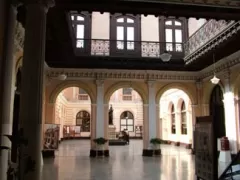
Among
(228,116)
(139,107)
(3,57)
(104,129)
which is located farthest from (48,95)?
(139,107)

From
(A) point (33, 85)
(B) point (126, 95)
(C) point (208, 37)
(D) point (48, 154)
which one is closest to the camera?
(A) point (33, 85)

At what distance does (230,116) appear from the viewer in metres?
12.3

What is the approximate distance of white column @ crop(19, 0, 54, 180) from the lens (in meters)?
4.57

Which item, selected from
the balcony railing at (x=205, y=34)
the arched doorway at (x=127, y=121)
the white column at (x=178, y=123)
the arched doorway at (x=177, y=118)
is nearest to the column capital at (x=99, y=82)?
the balcony railing at (x=205, y=34)

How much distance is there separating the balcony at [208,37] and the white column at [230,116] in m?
2.01

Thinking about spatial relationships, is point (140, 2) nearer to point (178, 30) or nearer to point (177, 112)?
point (178, 30)

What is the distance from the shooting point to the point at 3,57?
4.70m

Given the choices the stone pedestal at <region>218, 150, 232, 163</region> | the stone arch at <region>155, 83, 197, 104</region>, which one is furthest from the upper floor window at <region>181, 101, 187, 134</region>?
the stone pedestal at <region>218, 150, 232, 163</region>

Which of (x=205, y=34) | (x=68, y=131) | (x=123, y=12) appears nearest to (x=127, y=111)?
(x=68, y=131)

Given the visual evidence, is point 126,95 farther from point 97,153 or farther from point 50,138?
point 50,138

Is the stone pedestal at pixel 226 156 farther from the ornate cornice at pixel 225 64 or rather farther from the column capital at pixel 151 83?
the column capital at pixel 151 83

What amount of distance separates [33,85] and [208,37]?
817 cm

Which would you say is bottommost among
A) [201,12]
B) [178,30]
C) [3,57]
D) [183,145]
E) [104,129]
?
[183,145]

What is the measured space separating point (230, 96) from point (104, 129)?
6.46m
